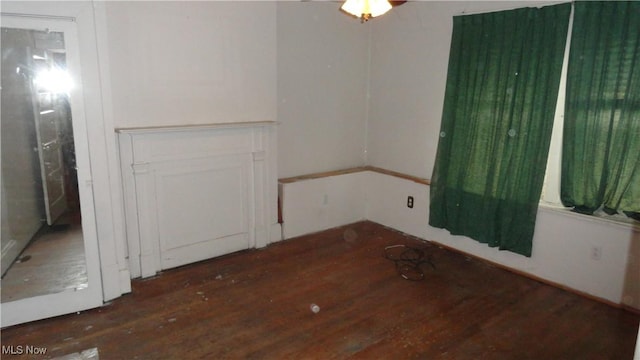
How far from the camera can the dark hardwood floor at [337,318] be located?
2393 millimetres

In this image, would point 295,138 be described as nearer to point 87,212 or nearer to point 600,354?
point 87,212

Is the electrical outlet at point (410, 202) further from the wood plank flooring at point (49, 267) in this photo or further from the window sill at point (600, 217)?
the wood plank flooring at point (49, 267)

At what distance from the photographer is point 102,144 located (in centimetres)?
269

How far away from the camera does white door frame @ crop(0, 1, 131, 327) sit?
2.43 metres

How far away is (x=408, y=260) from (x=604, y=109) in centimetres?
187

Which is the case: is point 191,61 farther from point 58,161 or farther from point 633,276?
point 633,276

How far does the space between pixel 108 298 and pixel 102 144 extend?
106cm

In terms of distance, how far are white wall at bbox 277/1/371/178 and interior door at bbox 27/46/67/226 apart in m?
1.99

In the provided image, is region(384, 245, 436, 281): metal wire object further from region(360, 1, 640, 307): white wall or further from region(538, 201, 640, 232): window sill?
region(538, 201, 640, 232): window sill

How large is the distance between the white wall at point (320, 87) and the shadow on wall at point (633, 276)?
2.74m

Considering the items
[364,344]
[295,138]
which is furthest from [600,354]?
[295,138]

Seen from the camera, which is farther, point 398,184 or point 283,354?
point 398,184

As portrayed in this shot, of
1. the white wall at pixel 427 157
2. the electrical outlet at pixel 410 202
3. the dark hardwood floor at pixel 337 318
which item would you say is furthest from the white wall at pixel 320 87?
the dark hardwood floor at pixel 337 318

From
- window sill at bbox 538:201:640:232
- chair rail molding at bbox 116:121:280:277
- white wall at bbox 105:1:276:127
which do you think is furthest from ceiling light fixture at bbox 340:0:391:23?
window sill at bbox 538:201:640:232
